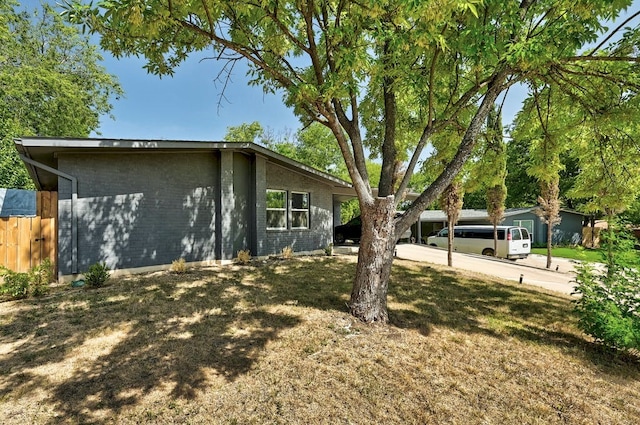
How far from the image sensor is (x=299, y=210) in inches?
494

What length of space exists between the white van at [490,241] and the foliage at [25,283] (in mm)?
18716

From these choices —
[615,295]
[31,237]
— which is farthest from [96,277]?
[615,295]

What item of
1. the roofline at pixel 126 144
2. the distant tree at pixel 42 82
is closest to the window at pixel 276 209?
the roofline at pixel 126 144

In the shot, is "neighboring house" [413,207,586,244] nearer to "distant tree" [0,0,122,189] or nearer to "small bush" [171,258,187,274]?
"small bush" [171,258,187,274]

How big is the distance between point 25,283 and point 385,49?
8816 mm

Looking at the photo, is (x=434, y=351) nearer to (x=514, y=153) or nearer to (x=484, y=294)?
(x=484, y=294)

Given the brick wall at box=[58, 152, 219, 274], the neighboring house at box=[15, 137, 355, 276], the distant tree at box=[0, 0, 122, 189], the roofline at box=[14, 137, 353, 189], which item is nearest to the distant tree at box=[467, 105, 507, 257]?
the neighboring house at box=[15, 137, 355, 276]

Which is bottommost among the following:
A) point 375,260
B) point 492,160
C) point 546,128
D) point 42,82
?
point 375,260

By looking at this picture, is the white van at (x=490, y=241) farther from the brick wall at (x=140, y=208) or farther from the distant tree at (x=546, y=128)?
the brick wall at (x=140, y=208)

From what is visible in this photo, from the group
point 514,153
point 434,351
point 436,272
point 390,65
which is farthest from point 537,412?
point 514,153

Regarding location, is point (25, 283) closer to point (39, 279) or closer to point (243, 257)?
point (39, 279)

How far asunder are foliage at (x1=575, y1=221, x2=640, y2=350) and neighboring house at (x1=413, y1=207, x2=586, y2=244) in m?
19.4

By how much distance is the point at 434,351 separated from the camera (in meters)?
4.15

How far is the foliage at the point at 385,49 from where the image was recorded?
13.3ft
